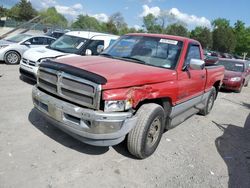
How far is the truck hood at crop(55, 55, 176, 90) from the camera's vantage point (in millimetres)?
3674

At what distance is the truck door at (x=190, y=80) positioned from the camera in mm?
4945

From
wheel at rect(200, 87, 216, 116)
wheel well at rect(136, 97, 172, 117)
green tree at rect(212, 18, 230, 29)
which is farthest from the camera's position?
green tree at rect(212, 18, 230, 29)

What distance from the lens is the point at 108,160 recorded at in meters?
4.10

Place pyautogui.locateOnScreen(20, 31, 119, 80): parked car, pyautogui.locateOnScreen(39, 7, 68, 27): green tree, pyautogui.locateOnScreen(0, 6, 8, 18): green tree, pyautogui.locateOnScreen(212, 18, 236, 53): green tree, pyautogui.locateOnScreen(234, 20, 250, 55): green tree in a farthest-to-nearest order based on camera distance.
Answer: pyautogui.locateOnScreen(234, 20, 250, 55): green tree → pyautogui.locateOnScreen(39, 7, 68, 27): green tree → pyautogui.locateOnScreen(212, 18, 236, 53): green tree → pyautogui.locateOnScreen(0, 6, 8, 18): green tree → pyautogui.locateOnScreen(20, 31, 119, 80): parked car

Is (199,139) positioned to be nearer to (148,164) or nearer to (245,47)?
(148,164)

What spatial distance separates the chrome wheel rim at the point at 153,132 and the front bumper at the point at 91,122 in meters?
0.56

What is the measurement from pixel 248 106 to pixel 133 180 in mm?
7418

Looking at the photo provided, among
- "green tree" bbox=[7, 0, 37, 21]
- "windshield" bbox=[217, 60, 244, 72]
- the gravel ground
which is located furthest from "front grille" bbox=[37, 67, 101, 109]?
"green tree" bbox=[7, 0, 37, 21]

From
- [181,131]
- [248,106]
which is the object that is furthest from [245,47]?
[181,131]

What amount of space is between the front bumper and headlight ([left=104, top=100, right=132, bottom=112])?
0.06 m

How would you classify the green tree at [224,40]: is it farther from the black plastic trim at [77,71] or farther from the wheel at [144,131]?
the black plastic trim at [77,71]

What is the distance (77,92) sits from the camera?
371cm

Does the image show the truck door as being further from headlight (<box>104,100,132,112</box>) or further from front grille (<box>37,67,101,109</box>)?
front grille (<box>37,67,101,109</box>)

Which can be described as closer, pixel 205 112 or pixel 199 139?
pixel 199 139
